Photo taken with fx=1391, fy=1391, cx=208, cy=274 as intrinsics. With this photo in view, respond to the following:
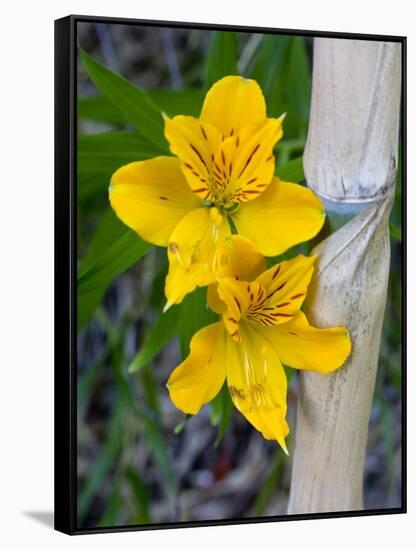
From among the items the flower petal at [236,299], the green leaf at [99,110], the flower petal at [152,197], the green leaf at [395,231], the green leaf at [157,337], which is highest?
the green leaf at [99,110]

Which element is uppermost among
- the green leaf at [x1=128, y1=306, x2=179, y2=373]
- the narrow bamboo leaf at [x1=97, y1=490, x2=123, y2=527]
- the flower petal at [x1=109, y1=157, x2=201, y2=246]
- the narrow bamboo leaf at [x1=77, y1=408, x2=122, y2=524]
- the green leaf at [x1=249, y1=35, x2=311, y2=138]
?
the green leaf at [x1=249, y1=35, x2=311, y2=138]

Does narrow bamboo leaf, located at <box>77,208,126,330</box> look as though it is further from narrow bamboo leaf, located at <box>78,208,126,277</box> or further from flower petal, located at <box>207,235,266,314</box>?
flower petal, located at <box>207,235,266,314</box>

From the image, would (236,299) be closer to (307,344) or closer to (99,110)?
(307,344)

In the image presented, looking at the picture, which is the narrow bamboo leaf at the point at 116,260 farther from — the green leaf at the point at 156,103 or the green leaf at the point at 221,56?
the green leaf at the point at 221,56

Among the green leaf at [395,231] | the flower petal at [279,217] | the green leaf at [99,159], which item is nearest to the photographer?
the green leaf at [99,159]

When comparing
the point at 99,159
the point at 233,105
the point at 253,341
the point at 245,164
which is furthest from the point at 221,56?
the point at 253,341

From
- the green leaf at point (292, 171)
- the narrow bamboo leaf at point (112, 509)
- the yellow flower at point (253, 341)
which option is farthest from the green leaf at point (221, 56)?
the narrow bamboo leaf at point (112, 509)

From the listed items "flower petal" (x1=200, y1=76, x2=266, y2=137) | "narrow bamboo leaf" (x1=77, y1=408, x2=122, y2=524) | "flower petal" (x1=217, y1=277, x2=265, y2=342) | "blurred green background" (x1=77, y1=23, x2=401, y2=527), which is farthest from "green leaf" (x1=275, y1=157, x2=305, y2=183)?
"narrow bamboo leaf" (x1=77, y1=408, x2=122, y2=524)

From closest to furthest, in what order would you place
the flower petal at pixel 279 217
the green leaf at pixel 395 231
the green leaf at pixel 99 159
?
1. the green leaf at pixel 99 159
2. the flower petal at pixel 279 217
3. the green leaf at pixel 395 231
